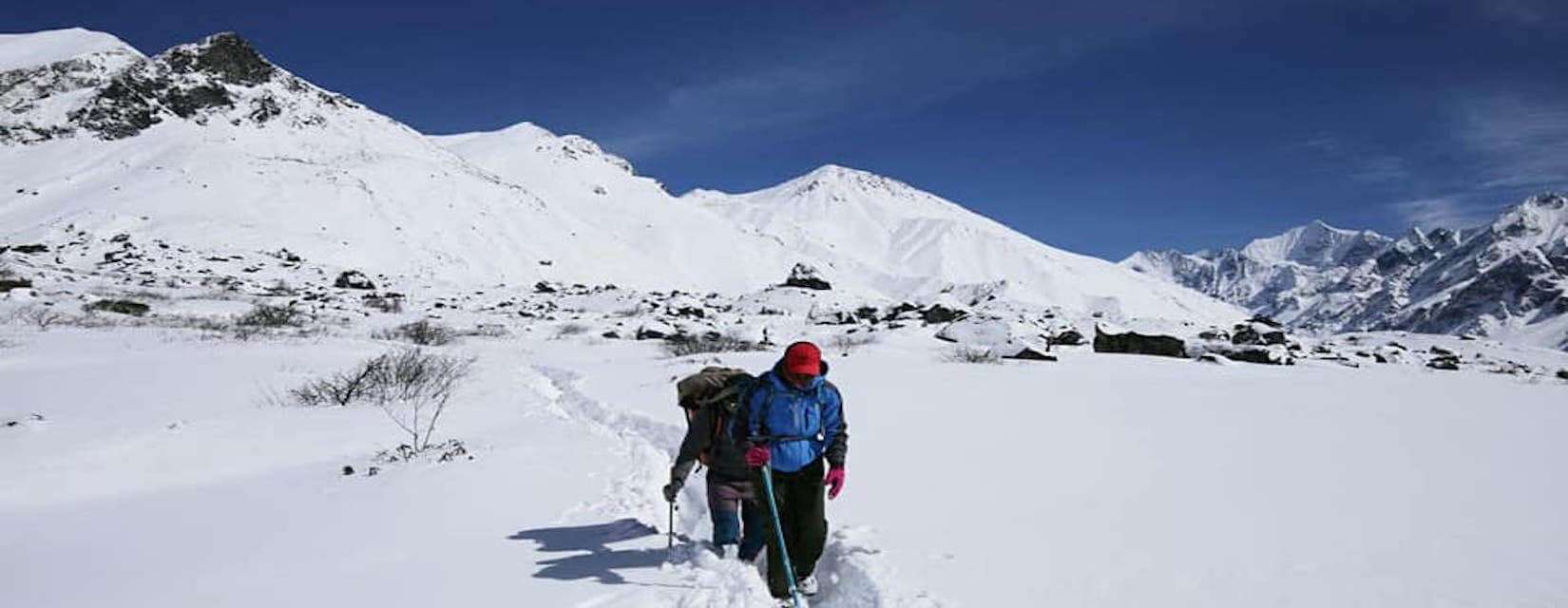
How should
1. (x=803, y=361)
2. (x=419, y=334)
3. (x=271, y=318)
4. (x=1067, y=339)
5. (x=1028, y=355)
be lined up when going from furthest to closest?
(x=1067, y=339), (x=419, y=334), (x=271, y=318), (x=1028, y=355), (x=803, y=361)

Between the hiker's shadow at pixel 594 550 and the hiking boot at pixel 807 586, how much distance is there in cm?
109

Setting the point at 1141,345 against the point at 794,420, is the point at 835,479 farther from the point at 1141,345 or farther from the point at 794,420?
the point at 1141,345

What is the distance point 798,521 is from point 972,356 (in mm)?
15341

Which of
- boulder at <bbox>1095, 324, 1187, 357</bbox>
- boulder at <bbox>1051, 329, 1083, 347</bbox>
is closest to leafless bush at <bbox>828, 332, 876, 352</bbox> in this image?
boulder at <bbox>1051, 329, 1083, 347</bbox>

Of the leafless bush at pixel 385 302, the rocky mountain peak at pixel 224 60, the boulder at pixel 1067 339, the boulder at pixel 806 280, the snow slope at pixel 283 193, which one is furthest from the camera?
the rocky mountain peak at pixel 224 60

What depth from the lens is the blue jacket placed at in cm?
490

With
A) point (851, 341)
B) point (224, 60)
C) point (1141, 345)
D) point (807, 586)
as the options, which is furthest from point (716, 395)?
point (224, 60)

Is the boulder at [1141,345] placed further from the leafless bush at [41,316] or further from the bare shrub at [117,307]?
the bare shrub at [117,307]

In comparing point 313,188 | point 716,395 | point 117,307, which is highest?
point 313,188

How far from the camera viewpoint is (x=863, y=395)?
13531 mm

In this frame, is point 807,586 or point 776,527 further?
point 807,586

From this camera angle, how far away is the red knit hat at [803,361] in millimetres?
4762

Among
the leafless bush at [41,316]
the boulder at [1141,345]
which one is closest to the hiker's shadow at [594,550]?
the boulder at [1141,345]

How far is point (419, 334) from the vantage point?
24.6m
